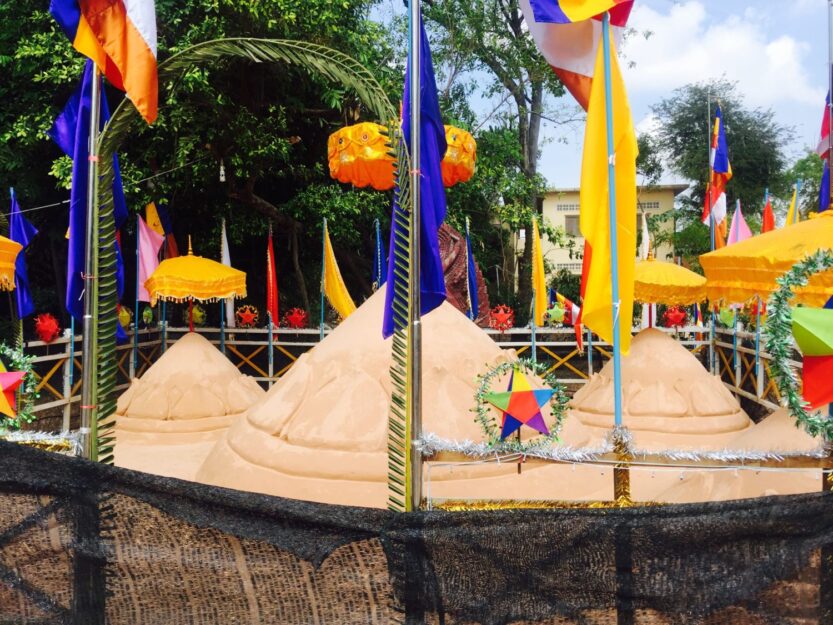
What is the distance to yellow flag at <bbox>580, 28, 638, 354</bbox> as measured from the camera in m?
4.22

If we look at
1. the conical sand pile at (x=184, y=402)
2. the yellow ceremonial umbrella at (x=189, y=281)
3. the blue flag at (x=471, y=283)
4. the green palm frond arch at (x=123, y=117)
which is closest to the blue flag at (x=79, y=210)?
the green palm frond arch at (x=123, y=117)

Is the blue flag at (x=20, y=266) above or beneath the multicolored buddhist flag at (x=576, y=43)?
beneath

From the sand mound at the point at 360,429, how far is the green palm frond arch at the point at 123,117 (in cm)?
203

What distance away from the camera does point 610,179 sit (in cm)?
416

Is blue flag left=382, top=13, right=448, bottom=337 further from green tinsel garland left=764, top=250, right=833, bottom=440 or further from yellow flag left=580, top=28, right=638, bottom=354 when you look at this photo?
green tinsel garland left=764, top=250, right=833, bottom=440

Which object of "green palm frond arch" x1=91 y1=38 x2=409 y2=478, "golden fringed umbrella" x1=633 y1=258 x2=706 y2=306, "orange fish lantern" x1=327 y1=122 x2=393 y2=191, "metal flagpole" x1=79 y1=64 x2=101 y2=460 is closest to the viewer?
"metal flagpole" x1=79 y1=64 x2=101 y2=460

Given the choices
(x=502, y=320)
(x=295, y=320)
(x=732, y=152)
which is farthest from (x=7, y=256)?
(x=732, y=152)

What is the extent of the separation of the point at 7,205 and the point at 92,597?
13.5 meters

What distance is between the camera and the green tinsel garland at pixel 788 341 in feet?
10.3

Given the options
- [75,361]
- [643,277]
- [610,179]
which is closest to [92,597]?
[610,179]

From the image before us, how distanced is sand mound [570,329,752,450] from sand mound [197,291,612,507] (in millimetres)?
3210

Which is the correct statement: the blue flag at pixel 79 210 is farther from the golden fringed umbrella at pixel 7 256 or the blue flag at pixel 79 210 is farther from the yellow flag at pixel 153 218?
the yellow flag at pixel 153 218

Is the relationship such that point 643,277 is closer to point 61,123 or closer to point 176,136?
point 61,123

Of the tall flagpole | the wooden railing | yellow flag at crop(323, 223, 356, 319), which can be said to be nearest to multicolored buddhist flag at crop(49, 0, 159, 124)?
the tall flagpole
